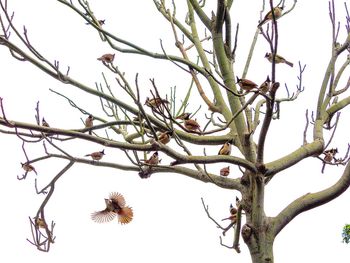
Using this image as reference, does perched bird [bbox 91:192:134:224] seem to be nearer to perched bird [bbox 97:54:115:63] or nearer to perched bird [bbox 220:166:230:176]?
perched bird [bbox 220:166:230:176]

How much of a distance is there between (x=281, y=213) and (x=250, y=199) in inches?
6.3

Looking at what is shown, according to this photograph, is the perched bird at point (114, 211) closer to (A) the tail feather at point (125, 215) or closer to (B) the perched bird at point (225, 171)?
(A) the tail feather at point (125, 215)

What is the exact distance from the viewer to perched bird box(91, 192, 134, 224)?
2604 mm

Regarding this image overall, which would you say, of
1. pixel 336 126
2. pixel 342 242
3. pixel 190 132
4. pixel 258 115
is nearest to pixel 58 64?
pixel 190 132

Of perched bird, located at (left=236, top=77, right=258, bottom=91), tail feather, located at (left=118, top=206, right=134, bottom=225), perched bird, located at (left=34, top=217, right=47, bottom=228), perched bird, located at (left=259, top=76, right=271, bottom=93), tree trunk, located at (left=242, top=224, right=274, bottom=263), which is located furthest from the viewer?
perched bird, located at (left=34, top=217, right=47, bottom=228)

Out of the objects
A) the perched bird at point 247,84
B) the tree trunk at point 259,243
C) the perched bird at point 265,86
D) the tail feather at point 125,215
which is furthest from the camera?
the tail feather at point 125,215

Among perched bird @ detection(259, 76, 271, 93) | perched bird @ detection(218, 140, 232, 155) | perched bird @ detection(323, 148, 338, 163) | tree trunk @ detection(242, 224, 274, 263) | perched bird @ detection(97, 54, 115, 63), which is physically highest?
perched bird @ detection(97, 54, 115, 63)

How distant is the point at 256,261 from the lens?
7.64ft

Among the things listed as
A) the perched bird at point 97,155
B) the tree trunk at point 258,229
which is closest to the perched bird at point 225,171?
the tree trunk at point 258,229

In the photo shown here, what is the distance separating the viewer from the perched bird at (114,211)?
2.60 m

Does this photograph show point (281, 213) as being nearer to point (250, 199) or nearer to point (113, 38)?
point (250, 199)

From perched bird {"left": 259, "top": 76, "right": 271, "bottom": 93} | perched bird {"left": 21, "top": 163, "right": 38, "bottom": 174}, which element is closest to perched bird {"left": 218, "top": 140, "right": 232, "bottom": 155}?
perched bird {"left": 259, "top": 76, "right": 271, "bottom": 93}

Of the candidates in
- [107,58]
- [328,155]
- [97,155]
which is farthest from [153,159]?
[328,155]

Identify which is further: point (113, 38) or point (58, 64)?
point (113, 38)
